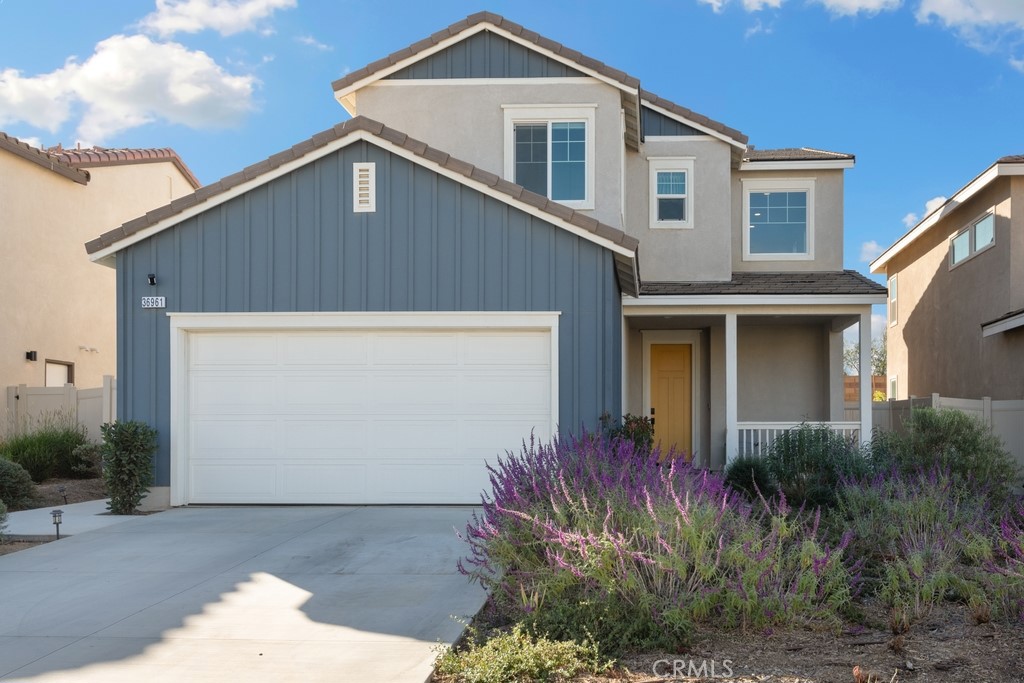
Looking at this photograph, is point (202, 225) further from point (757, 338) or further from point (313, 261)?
point (757, 338)

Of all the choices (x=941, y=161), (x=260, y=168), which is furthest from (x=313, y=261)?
(x=941, y=161)

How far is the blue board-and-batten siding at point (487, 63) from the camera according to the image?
14.6 metres

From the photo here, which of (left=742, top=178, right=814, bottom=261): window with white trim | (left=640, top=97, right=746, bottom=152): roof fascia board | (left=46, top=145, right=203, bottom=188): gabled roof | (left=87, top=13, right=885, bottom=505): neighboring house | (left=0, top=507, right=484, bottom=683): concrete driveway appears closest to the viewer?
(left=0, top=507, right=484, bottom=683): concrete driveway

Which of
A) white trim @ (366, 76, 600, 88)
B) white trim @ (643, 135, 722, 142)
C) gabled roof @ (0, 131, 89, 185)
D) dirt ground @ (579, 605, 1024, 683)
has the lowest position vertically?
dirt ground @ (579, 605, 1024, 683)

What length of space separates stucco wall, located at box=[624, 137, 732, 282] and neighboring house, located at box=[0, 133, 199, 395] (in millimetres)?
11257

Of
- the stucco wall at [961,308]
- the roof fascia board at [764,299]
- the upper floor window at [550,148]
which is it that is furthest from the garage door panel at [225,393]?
the stucco wall at [961,308]

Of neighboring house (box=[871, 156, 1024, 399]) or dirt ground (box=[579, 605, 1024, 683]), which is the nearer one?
dirt ground (box=[579, 605, 1024, 683])

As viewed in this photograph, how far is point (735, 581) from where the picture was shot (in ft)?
20.2

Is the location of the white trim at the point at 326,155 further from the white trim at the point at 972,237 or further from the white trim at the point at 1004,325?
the white trim at the point at 972,237

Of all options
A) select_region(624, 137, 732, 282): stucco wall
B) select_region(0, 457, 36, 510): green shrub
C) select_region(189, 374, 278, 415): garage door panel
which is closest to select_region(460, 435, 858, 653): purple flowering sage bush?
select_region(189, 374, 278, 415): garage door panel

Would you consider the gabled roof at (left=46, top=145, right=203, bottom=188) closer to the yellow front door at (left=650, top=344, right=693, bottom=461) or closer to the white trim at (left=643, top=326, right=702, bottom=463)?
the white trim at (left=643, top=326, right=702, bottom=463)

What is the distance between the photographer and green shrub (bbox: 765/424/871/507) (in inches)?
439

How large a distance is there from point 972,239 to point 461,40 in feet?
35.8

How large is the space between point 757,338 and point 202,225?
33.0 ft
